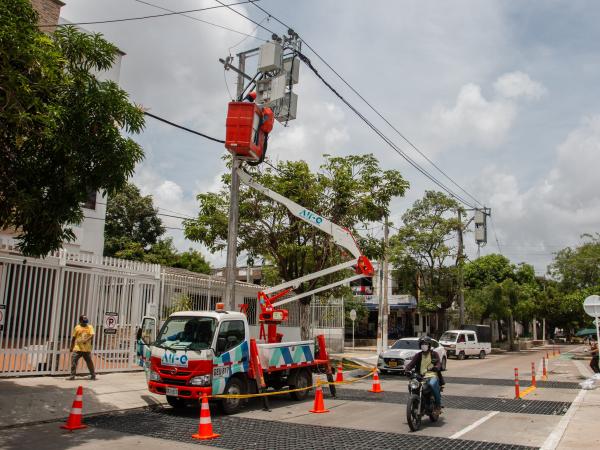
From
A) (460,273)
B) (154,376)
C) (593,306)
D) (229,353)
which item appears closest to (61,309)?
(154,376)

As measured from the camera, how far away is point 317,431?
9336 millimetres

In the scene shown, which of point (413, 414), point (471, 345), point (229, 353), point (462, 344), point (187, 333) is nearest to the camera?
point (413, 414)

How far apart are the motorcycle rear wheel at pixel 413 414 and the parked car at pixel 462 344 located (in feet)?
75.9

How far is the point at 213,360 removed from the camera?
10.7 metres

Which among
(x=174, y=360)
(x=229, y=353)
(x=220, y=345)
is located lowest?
(x=174, y=360)

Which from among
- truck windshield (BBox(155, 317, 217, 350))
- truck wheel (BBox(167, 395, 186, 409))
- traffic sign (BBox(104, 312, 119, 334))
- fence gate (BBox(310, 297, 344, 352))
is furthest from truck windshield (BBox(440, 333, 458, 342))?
truck windshield (BBox(155, 317, 217, 350))

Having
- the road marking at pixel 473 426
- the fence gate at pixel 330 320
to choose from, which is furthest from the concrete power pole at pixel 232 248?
the fence gate at pixel 330 320

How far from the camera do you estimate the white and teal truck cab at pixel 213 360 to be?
10523 mm

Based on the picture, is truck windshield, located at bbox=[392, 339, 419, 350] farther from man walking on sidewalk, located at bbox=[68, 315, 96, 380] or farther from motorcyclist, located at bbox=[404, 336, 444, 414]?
man walking on sidewalk, located at bbox=[68, 315, 96, 380]

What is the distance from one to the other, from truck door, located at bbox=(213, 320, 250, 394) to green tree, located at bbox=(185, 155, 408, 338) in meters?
8.11

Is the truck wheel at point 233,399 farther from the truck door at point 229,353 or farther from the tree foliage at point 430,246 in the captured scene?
the tree foliage at point 430,246

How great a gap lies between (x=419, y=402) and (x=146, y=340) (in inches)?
282

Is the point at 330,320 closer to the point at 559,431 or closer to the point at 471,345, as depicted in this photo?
the point at 471,345

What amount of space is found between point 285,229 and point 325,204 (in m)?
1.82
